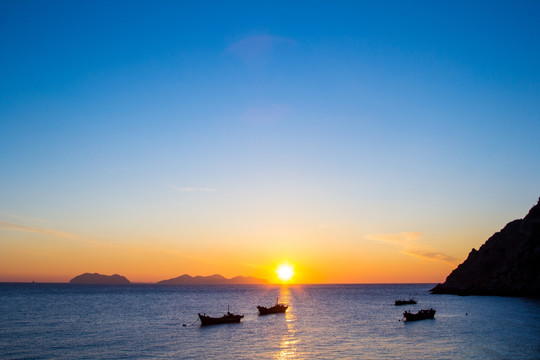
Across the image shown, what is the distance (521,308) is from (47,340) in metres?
86.9

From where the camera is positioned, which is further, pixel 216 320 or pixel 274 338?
pixel 216 320

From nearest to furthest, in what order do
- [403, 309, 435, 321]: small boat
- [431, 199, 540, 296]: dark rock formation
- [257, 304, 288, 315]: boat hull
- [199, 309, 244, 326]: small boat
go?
[199, 309, 244, 326]: small boat, [403, 309, 435, 321]: small boat, [257, 304, 288, 315]: boat hull, [431, 199, 540, 296]: dark rock formation

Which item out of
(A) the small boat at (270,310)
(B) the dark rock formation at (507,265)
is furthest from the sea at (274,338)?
(B) the dark rock formation at (507,265)

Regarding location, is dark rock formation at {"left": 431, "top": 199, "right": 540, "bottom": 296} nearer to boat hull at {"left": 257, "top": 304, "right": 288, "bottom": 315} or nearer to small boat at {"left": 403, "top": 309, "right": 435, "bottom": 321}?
small boat at {"left": 403, "top": 309, "right": 435, "bottom": 321}

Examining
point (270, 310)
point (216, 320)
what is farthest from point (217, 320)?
point (270, 310)

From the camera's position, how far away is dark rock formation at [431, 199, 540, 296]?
397ft

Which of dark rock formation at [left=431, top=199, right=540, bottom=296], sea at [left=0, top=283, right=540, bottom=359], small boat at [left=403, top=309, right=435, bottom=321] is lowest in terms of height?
sea at [left=0, top=283, right=540, bottom=359]

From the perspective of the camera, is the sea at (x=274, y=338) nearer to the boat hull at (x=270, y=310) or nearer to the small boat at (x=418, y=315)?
the small boat at (x=418, y=315)

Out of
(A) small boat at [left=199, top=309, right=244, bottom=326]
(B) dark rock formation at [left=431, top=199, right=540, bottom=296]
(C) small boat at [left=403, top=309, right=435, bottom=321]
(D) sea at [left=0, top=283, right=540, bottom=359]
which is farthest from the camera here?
(B) dark rock formation at [left=431, top=199, right=540, bottom=296]

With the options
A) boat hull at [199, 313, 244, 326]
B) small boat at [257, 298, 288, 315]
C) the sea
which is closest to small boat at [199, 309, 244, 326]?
boat hull at [199, 313, 244, 326]

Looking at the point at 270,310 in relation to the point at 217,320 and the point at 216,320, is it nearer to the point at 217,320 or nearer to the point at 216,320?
the point at 217,320

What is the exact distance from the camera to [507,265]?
434 ft

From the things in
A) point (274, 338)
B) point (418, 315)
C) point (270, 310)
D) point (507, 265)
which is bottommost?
point (274, 338)

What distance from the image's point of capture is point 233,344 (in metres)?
51.3
